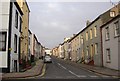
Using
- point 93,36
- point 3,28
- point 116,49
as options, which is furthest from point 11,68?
point 93,36

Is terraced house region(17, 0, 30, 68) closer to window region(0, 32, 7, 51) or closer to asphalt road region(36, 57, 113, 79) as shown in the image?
asphalt road region(36, 57, 113, 79)

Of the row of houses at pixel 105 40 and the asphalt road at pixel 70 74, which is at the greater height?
the row of houses at pixel 105 40

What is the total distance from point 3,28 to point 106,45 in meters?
14.7

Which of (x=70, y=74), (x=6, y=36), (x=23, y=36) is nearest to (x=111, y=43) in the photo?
(x=70, y=74)

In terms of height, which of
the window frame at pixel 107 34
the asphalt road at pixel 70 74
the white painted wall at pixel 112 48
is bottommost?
the asphalt road at pixel 70 74

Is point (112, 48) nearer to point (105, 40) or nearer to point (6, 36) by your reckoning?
Answer: point (105, 40)

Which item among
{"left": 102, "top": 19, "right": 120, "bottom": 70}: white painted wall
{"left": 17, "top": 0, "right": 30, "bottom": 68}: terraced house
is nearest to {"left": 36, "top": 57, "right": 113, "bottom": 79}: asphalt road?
{"left": 102, "top": 19, "right": 120, "bottom": 70}: white painted wall

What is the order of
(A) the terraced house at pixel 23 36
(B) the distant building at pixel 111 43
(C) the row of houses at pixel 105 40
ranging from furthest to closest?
(A) the terraced house at pixel 23 36
(C) the row of houses at pixel 105 40
(B) the distant building at pixel 111 43

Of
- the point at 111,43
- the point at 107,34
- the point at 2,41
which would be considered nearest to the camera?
the point at 2,41

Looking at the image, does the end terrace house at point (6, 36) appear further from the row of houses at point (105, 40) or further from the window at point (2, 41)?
the row of houses at point (105, 40)

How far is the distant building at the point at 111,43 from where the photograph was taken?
26.4m

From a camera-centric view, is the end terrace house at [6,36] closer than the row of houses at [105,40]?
Yes

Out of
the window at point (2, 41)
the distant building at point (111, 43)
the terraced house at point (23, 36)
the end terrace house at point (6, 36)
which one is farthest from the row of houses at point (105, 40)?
the window at point (2, 41)

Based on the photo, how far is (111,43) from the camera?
93.6ft
